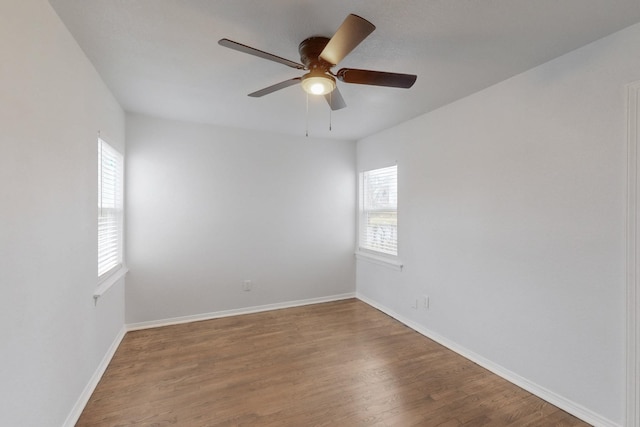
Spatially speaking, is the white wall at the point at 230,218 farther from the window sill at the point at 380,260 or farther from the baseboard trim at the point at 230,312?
the window sill at the point at 380,260

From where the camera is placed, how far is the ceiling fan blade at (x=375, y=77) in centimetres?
173

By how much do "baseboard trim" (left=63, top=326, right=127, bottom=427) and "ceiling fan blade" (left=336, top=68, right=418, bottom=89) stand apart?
2.72 metres

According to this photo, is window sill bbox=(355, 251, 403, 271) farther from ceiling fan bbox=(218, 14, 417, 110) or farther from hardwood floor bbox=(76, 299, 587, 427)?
ceiling fan bbox=(218, 14, 417, 110)

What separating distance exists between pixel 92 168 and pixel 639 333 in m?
3.81

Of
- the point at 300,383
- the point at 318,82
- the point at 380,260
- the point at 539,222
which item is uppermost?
the point at 318,82

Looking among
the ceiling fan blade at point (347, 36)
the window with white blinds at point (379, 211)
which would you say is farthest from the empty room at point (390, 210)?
the window with white blinds at point (379, 211)

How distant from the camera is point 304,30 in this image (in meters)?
1.74

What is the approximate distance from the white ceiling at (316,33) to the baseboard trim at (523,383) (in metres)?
2.42

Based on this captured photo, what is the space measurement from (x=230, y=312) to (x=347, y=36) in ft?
11.5

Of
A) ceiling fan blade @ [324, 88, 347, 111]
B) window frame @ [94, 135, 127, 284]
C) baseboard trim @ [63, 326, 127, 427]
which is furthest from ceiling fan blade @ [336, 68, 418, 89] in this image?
baseboard trim @ [63, 326, 127, 427]

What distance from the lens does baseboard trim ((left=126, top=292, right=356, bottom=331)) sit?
3.39 m

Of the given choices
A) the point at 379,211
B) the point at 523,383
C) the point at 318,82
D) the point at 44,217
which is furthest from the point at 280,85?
the point at 523,383

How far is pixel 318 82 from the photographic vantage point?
179 cm

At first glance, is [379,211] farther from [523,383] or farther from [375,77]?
[375,77]
